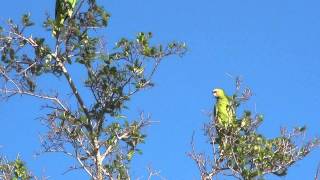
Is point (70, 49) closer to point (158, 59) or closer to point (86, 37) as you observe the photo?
point (86, 37)

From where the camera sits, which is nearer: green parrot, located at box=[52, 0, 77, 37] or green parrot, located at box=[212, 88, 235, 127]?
green parrot, located at box=[212, 88, 235, 127]

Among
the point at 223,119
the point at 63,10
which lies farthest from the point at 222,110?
the point at 63,10

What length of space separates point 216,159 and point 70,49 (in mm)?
2429

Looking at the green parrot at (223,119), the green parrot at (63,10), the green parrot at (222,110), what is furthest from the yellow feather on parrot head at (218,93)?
the green parrot at (63,10)

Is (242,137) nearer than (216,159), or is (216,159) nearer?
(216,159)

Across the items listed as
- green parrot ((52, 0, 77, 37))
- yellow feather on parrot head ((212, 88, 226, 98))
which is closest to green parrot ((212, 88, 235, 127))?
yellow feather on parrot head ((212, 88, 226, 98))

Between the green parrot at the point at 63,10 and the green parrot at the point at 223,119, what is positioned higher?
the green parrot at the point at 63,10

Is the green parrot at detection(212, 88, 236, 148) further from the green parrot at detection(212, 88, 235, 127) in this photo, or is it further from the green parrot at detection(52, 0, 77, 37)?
the green parrot at detection(52, 0, 77, 37)

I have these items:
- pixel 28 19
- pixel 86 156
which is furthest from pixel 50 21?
pixel 86 156

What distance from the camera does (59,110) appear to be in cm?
906

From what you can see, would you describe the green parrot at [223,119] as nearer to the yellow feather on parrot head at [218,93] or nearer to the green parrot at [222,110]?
the green parrot at [222,110]

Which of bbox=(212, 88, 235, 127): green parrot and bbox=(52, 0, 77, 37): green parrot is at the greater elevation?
bbox=(52, 0, 77, 37): green parrot

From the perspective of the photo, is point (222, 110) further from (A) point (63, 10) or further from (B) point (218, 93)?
(A) point (63, 10)

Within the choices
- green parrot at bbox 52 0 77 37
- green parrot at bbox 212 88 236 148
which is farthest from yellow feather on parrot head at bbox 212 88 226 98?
green parrot at bbox 52 0 77 37
